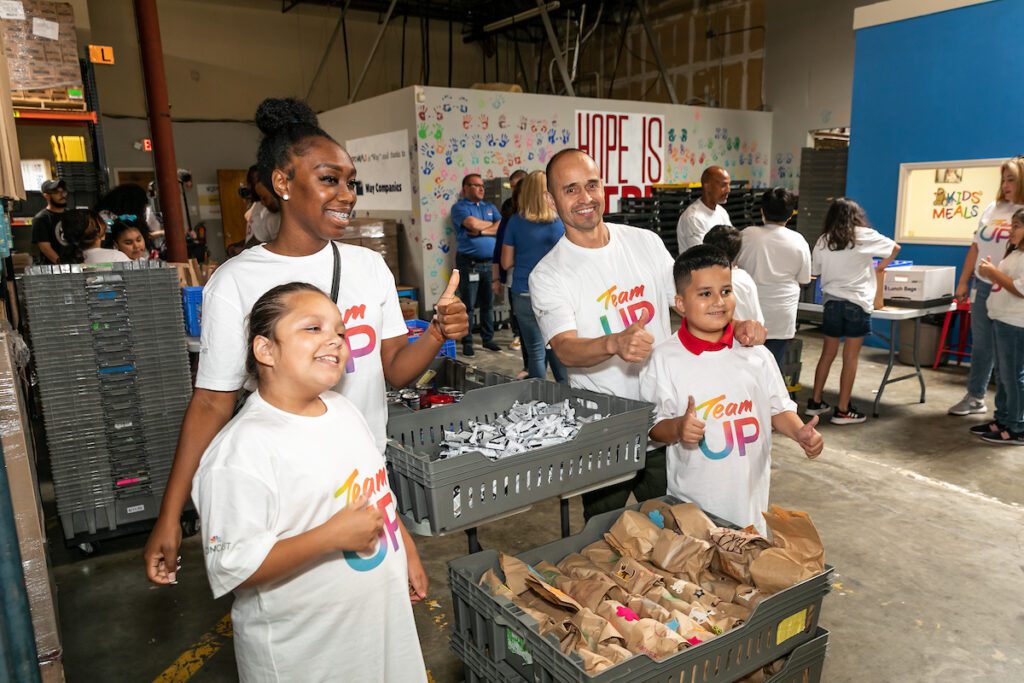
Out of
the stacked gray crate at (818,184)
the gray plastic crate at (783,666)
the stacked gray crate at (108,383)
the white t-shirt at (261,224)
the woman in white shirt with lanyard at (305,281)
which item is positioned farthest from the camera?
the stacked gray crate at (818,184)

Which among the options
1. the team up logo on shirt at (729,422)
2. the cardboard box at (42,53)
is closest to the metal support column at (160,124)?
the cardboard box at (42,53)

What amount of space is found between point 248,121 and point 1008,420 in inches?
455

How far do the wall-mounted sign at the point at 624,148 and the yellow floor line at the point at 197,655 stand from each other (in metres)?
7.15

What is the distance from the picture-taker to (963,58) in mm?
6164

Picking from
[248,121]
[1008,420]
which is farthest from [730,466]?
[248,121]

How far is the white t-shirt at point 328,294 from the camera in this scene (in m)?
1.59

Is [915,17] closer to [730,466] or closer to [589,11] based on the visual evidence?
[730,466]

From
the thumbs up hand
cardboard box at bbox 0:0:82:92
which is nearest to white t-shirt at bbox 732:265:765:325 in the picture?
the thumbs up hand

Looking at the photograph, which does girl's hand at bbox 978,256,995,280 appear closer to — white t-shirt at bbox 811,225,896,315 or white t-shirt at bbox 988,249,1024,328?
white t-shirt at bbox 988,249,1024,328

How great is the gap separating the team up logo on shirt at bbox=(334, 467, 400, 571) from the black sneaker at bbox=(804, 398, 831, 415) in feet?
14.0

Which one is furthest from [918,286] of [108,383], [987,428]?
[108,383]

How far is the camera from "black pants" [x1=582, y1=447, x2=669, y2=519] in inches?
94.5

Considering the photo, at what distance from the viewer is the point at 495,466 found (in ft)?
5.47

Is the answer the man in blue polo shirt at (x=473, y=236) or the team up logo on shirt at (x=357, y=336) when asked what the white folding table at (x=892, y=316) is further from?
the team up logo on shirt at (x=357, y=336)
